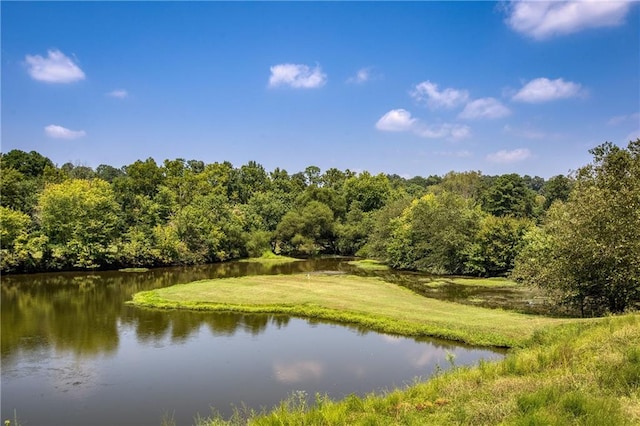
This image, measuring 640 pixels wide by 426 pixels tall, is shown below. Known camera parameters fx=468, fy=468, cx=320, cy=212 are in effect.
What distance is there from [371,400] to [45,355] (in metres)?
20.3

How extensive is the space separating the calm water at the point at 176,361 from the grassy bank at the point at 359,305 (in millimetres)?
1493

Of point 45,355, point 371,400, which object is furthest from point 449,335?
point 45,355

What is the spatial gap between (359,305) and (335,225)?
172ft

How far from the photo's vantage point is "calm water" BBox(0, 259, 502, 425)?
59.6ft

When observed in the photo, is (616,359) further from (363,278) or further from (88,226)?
(88,226)

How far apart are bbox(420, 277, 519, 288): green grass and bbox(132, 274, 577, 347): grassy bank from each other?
556cm

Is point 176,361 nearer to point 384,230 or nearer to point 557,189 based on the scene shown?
point 384,230

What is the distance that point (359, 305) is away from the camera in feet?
114

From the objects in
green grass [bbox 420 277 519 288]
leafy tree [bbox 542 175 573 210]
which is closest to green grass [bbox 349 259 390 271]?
green grass [bbox 420 277 519 288]

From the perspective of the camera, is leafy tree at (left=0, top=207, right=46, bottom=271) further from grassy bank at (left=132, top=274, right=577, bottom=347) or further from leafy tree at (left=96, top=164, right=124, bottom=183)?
leafy tree at (left=96, top=164, right=124, bottom=183)

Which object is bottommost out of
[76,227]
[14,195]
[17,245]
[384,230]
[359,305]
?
[359,305]

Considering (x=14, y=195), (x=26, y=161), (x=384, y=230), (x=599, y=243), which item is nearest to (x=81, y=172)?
(x=26, y=161)

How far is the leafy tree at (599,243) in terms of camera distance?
27000 mm

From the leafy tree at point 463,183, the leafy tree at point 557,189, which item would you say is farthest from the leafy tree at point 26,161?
the leafy tree at point 557,189
